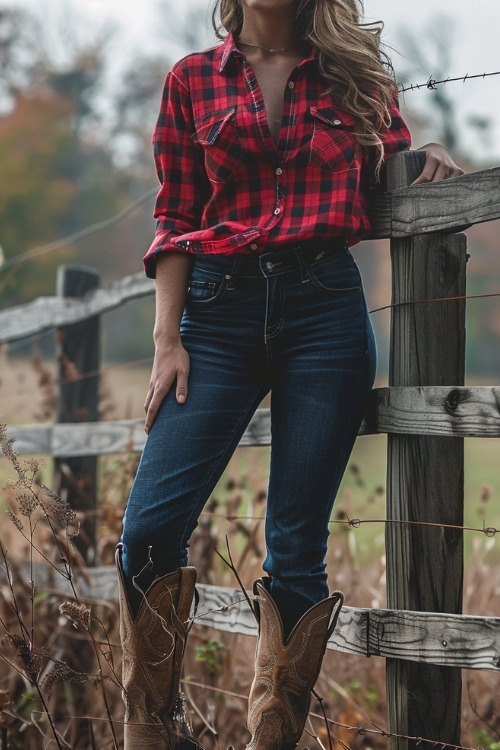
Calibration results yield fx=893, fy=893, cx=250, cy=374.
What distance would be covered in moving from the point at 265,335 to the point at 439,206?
1.69ft

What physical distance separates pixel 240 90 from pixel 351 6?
1.21 feet

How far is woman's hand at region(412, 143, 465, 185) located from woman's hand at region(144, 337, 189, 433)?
0.71 metres

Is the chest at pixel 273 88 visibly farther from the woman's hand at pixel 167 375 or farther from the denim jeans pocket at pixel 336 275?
the woman's hand at pixel 167 375

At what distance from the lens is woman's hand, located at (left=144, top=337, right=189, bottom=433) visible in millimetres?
2053

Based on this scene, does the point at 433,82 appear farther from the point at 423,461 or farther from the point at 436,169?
the point at 423,461

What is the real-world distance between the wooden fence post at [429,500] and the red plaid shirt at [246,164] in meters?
0.22

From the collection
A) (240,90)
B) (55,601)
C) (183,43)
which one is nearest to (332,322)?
(240,90)

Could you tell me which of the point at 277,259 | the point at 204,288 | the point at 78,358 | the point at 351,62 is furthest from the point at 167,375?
the point at 78,358

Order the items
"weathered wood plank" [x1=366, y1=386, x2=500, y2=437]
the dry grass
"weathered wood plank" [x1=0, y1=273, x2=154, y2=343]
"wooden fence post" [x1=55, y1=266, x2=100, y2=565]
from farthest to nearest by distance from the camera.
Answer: "wooden fence post" [x1=55, y1=266, x2=100, y2=565]
"weathered wood plank" [x1=0, y1=273, x2=154, y2=343]
the dry grass
"weathered wood plank" [x1=366, y1=386, x2=500, y2=437]

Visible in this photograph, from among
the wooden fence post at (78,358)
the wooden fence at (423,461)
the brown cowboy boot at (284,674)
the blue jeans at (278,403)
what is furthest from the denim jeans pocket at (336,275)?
the wooden fence post at (78,358)

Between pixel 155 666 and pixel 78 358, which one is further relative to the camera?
pixel 78 358

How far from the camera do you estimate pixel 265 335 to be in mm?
2035

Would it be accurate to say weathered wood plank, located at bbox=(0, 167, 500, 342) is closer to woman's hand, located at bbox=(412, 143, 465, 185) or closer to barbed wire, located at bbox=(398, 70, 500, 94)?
woman's hand, located at bbox=(412, 143, 465, 185)

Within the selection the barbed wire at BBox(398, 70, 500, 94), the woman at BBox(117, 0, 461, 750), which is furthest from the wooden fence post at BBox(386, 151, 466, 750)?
the barbed wire at BBox(398, 70, 500, 94)
